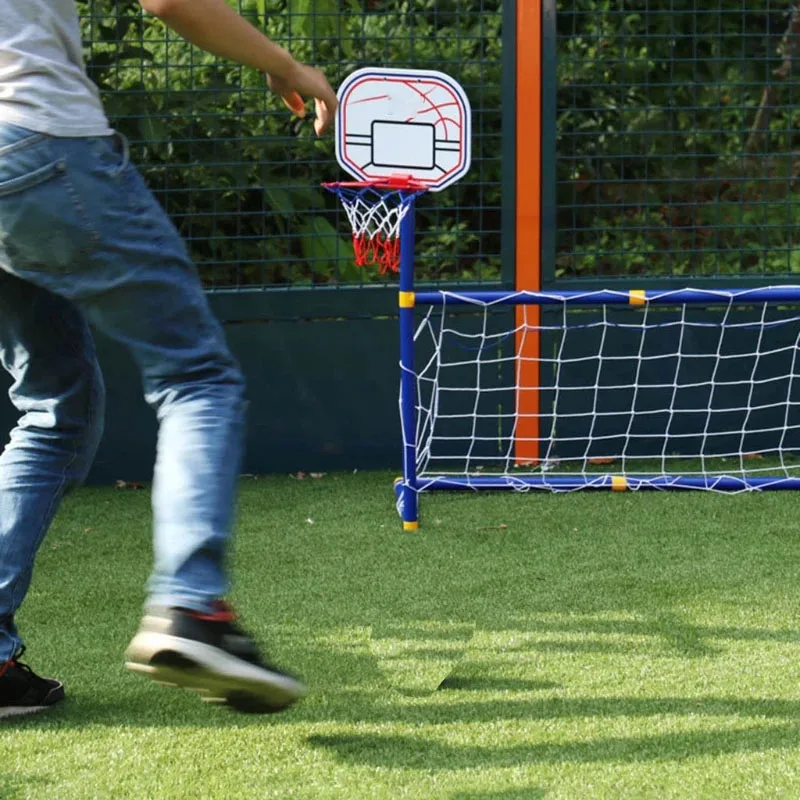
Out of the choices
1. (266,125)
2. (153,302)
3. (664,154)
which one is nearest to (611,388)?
(664,154)

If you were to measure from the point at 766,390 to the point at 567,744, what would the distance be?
355 cm

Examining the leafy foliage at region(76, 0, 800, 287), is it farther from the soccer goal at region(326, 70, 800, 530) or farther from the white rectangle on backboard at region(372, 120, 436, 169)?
the white rectangle on backboard at region(372, 120, 436, 169)

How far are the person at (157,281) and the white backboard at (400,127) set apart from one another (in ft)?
8.01

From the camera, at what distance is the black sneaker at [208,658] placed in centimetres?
196

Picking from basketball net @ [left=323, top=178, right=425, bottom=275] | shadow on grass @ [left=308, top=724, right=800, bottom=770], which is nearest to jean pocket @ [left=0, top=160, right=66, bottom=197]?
shadow on grass @ [left=308, top=724, right=800, bottom=770]

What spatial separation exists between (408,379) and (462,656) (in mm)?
1672

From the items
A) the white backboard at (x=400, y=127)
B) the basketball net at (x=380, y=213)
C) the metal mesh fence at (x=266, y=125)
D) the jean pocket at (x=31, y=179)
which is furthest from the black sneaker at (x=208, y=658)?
the metal mesh fence at (x=266, y=125)

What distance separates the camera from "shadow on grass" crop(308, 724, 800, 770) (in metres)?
2.44

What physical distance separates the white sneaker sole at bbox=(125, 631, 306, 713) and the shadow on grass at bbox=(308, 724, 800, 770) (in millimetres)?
457

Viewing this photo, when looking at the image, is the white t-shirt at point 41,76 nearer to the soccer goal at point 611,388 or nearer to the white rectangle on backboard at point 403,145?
the white rectangle on backboard at point 403,145

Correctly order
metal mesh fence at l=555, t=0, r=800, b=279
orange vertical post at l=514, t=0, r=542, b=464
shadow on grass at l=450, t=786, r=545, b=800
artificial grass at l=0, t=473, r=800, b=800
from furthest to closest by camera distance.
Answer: metal mesh fence at l=555, t=0, r=800, b=279 < orange vertical post at l=514, t=0, r=542, b=464 < artificial grass at l=0, t=473, r=800, b=800 < shadow on grass at l=450, t=786, r=545, b=800

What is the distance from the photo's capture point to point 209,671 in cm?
196

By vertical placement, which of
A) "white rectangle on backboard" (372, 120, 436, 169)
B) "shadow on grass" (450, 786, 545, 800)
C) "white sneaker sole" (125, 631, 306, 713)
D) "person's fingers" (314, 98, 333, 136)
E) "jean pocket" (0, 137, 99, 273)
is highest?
"person's fingers" (314, 98, 333, 136)

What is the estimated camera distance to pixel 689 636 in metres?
3.20
